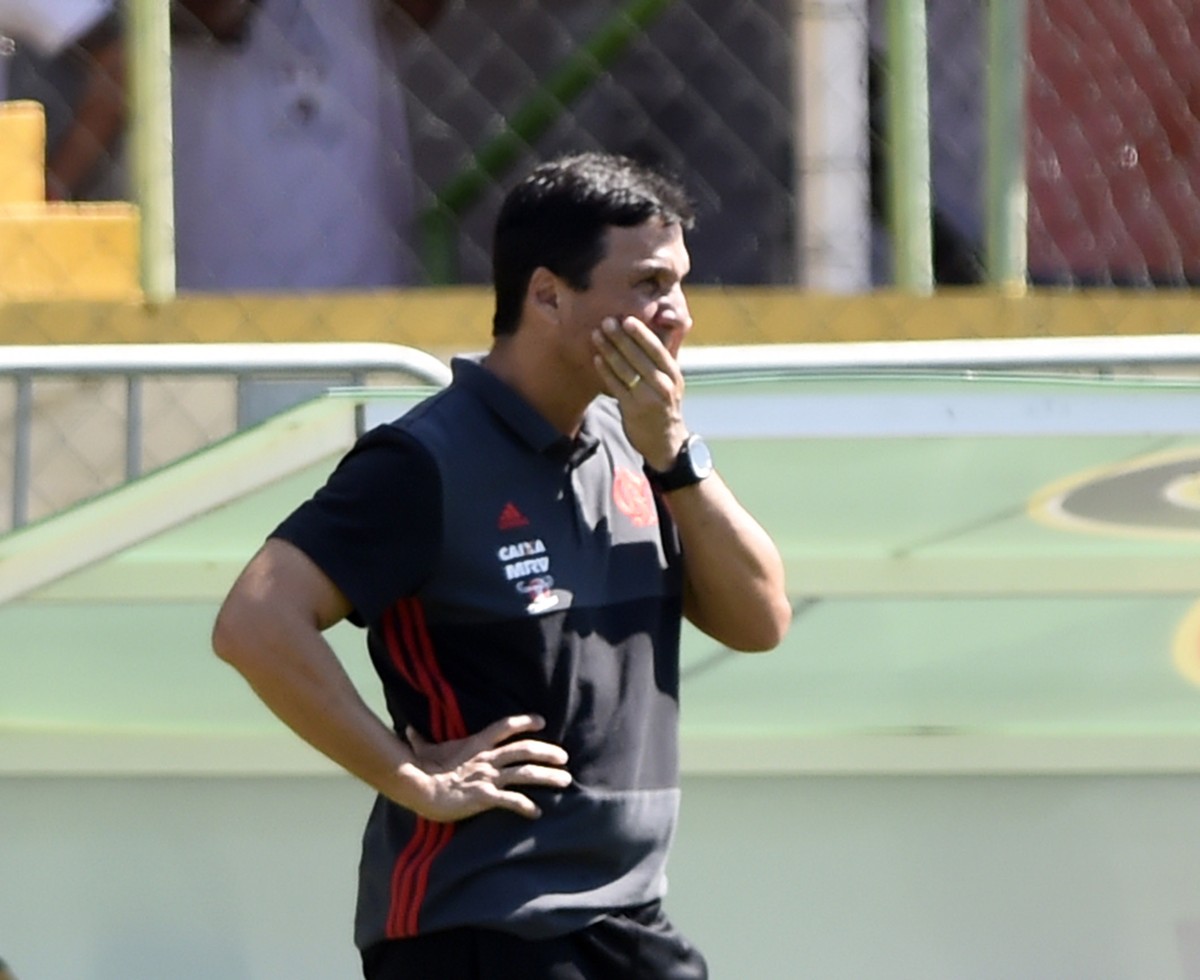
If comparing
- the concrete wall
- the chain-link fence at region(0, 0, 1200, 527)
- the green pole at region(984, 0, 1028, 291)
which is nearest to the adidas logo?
the concrete wall

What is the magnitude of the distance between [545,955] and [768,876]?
1301 mm

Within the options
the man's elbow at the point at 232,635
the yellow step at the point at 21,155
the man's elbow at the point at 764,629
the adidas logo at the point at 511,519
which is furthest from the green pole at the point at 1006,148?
the man's elbow at the point at 232,635

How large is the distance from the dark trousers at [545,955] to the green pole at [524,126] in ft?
11.5

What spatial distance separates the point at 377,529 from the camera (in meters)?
2.24

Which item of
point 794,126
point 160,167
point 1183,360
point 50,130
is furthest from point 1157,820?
point 50,130

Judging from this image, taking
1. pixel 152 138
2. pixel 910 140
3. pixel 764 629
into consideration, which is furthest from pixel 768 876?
pixel 152 138

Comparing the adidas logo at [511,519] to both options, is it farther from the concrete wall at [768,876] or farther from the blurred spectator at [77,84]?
the blurred spectator at [77,84]

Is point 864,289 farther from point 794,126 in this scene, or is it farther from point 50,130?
point 50,130

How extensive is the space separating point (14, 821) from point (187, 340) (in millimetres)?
1638

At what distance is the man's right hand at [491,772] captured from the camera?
2.25 metres

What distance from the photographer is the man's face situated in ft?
7.63

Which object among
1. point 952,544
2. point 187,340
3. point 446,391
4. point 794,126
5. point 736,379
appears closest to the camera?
point 446,391

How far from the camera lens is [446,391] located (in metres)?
2.39

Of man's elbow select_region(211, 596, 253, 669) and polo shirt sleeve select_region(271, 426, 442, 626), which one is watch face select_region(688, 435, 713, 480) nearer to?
polo shirt sleeve select_region(271, 426, 442, 626)
